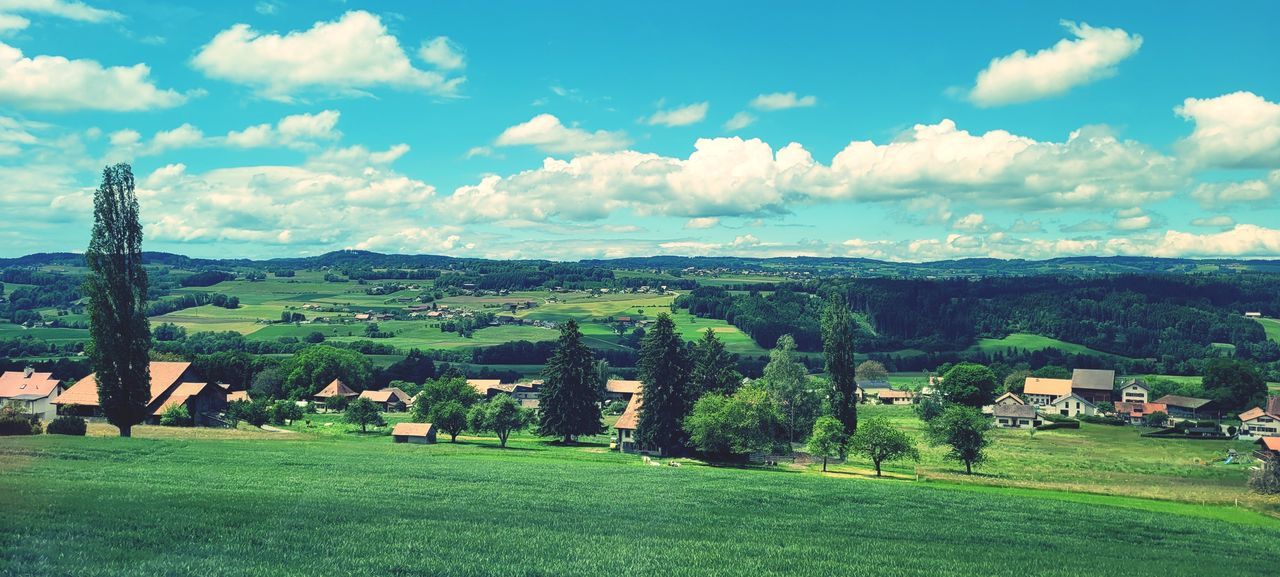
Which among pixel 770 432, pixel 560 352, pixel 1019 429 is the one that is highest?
pixel 560 352

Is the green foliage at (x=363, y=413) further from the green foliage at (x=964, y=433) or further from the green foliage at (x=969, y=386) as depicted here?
the green foliage at (x=969, y=386)

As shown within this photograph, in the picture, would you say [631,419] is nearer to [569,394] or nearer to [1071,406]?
[569,394]

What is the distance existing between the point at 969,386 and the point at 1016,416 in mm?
7636

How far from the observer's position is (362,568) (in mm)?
19891

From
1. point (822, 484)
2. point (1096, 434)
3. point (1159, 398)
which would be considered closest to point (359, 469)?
point (822, 484)

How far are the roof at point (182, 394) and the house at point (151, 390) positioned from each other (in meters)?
0.35

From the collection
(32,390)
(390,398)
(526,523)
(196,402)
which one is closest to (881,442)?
(526,523)

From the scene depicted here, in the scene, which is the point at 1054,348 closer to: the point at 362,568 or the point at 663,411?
the point at 663,411

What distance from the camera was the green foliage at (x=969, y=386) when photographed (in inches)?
4599

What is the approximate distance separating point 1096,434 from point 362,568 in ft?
339

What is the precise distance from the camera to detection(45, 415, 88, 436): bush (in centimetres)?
5247

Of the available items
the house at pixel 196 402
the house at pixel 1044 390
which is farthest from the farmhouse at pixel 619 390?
the house at pixel 196 402

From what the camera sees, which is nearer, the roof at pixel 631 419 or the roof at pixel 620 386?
the roof at pixel 631 419

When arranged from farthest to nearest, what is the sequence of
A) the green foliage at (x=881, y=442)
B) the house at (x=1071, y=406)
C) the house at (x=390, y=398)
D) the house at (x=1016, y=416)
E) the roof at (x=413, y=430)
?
the house at (x=1071, y=406), the house at (x=390, y=398), the house at (x=1016, y=416), the roof at (x=413, y=430), the green foliage at (x=881, y=442)
